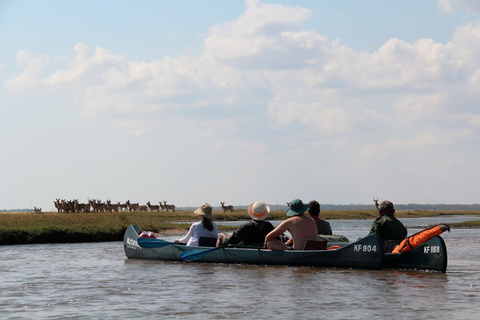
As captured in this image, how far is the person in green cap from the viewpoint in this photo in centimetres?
1585

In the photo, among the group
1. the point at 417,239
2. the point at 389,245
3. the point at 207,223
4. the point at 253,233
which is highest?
the point at 207,223

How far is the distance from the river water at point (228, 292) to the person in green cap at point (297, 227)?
696 millimetres

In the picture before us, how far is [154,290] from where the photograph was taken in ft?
43.4

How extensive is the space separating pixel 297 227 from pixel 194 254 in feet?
11.3

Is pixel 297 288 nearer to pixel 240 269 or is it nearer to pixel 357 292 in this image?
pixel 357 292

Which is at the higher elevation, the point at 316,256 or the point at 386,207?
the point at 386,207

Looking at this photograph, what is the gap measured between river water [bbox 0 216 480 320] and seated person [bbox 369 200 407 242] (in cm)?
90

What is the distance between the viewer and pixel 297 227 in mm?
15961

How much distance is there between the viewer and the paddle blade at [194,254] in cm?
1783

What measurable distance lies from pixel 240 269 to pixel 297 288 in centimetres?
373

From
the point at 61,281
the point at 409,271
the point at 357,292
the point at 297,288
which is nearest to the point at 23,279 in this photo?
the point at 61,281

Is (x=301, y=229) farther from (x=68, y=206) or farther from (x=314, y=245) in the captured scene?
(x=68, y=206)

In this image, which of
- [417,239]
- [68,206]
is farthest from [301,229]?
[68,206]

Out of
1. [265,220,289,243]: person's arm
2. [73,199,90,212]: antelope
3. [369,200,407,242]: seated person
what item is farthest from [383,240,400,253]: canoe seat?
[73,199,90,212]: antelope
